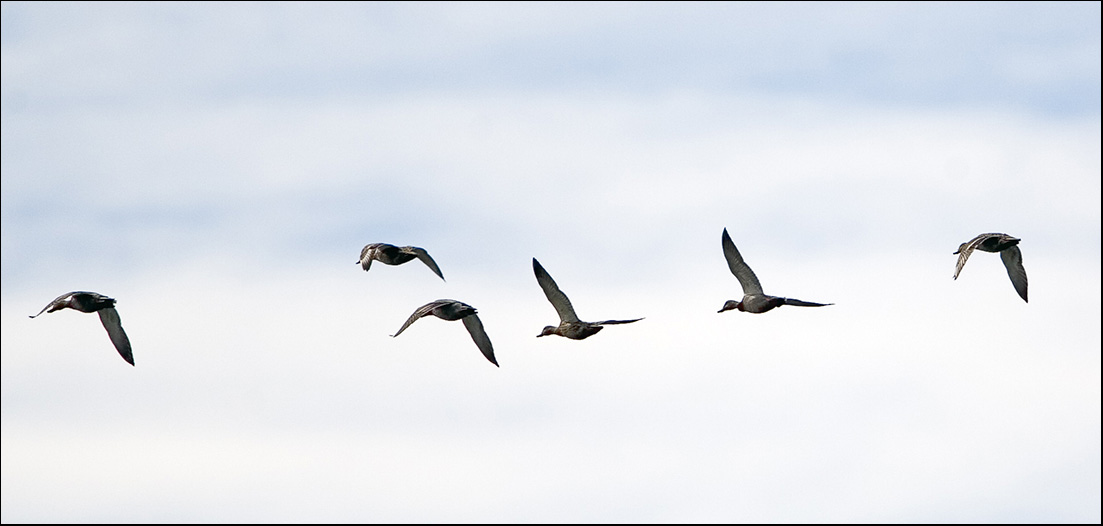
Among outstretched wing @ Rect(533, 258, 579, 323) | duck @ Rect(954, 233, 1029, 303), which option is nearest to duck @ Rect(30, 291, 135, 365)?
outstretched wing @ Rect(533, 258, 579, 323)

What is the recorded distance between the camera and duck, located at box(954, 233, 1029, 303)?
6256cm

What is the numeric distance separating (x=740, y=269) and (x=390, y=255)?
12428 mm

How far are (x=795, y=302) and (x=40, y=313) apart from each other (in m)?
22.1

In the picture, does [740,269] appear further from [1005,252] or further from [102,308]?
[102,308]

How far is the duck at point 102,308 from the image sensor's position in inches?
2373

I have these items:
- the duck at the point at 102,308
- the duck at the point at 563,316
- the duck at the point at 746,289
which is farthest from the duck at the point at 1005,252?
Answer: the duck at the point at 102,308

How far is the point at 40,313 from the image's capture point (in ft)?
190

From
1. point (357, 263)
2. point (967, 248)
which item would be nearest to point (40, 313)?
point (357, 263)

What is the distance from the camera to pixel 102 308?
6128cm

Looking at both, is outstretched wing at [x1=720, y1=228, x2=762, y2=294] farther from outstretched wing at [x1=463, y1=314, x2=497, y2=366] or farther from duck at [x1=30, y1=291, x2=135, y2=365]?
duck at [x1=30, y1=291, x2=135, y2=365]

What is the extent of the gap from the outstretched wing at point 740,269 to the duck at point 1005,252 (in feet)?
20.1

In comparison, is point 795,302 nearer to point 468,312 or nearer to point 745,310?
point 745,310

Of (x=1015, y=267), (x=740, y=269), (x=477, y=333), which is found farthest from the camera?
(x=1015, y=267)

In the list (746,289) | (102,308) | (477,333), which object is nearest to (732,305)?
(746,289)
